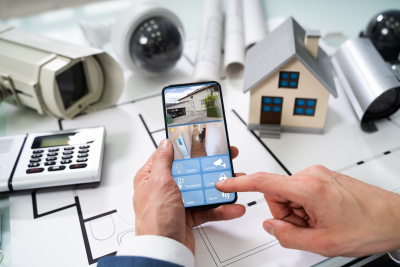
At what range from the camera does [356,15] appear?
136 centimetres

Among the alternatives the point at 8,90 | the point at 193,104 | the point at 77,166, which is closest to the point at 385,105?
the point at 193,104

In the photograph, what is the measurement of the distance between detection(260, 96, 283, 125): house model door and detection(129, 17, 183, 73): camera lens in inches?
13.4

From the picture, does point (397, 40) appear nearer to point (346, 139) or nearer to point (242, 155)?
point (346, 139)

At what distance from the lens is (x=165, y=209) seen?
499mm

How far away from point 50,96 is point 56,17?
0.94 metres

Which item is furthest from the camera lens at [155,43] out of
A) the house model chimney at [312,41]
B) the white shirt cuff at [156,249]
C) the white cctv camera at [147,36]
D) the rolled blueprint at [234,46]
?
the white shirt cuff at [156,249]

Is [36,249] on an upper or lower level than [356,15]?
lower

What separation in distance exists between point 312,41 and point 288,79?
11cm

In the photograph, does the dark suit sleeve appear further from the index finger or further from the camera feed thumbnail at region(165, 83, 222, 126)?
the camera feed thumbnail at region(165, 83, 222, 126)

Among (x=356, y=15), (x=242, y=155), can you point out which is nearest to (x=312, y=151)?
(x=242, y=155)

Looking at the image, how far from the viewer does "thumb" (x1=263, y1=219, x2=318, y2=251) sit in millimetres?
485

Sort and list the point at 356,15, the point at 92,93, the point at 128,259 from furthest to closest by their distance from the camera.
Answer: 1. the point at 356,15
2. the point at 92,93
3. the point at 128,259

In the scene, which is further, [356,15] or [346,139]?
[356,15]

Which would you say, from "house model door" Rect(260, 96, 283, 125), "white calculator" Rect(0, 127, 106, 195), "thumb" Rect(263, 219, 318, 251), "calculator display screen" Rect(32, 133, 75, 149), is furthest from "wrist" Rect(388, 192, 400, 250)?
"calculator display screen" Rect(32, 133, 75, 149)
